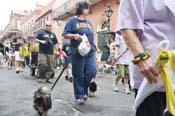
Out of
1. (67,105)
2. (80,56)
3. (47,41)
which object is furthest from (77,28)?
(47,41)

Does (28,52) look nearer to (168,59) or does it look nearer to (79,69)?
(79,69)

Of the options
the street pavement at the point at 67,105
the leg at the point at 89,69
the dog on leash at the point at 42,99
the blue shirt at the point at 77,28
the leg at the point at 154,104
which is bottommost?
the street pavement at the point at 67,105

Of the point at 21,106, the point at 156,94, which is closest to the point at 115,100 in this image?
the point at 21,106

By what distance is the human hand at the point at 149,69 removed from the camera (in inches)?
73.1

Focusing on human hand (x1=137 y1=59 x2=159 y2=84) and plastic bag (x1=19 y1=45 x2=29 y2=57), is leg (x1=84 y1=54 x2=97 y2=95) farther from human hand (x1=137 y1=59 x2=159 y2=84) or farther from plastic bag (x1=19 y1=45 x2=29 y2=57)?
plastic bag (x1=19 y1=45 x2=29 y2=57)

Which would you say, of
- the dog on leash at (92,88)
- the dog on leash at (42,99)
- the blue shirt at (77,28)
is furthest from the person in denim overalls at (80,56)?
the dog on leash at (42,99)

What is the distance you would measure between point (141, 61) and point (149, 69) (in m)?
0.07

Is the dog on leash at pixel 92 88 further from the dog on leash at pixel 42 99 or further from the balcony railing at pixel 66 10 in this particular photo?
the balcony railing at pixel 66 10

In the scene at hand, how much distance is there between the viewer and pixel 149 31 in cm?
211

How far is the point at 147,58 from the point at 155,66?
0.24 feet

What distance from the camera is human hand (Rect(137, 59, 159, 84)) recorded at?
1.86m

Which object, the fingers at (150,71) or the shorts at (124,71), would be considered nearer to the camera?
the fingers at (150,71)

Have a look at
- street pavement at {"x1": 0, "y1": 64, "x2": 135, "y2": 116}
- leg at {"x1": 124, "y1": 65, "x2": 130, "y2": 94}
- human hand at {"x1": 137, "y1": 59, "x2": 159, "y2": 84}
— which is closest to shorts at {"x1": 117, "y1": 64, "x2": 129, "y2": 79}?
leg at {"x1": 124, "y1": 65, "x2": 130, "y2": 94}

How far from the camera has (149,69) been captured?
1860mm
